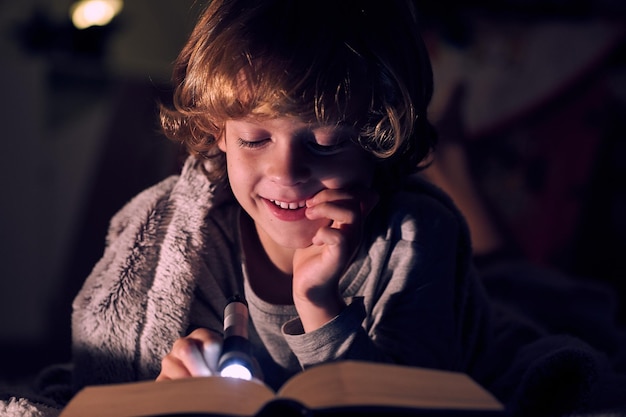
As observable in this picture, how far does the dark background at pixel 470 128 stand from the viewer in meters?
1.60

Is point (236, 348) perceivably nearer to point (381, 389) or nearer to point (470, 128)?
point (381, 389)

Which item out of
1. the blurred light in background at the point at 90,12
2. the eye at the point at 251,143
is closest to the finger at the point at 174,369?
the eye at the point at 251,143

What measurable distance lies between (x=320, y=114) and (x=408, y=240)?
0.26 m

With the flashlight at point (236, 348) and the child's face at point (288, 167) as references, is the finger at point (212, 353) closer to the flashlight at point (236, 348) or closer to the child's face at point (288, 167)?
the flashlight at point (236, 348)

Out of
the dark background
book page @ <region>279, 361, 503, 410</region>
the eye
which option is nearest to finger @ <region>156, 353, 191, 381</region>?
book page @ <region>279, 361, 503, 410</region>

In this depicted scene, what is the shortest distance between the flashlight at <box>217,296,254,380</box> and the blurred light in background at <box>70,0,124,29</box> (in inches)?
50.0

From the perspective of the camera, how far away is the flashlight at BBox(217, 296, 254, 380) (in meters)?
0.52

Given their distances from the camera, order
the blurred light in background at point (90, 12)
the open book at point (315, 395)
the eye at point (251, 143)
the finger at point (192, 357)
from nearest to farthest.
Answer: the open book at point (315, 395)
the finger at point (192, 357)
the eye at point (251, 143)
the blurred light in background at point (90, 12)

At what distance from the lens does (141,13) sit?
6.33 ft

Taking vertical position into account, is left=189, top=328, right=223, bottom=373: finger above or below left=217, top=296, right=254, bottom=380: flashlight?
below

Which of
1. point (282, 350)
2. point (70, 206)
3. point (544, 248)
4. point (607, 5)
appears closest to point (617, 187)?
point (544, 248)

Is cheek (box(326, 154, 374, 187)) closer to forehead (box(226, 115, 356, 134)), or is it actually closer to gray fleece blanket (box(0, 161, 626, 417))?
forehead (box(226, 115, 356, 134))

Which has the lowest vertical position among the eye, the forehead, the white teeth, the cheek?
the white teeth

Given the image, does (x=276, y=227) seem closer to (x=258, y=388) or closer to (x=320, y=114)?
(x=320, y=114)
